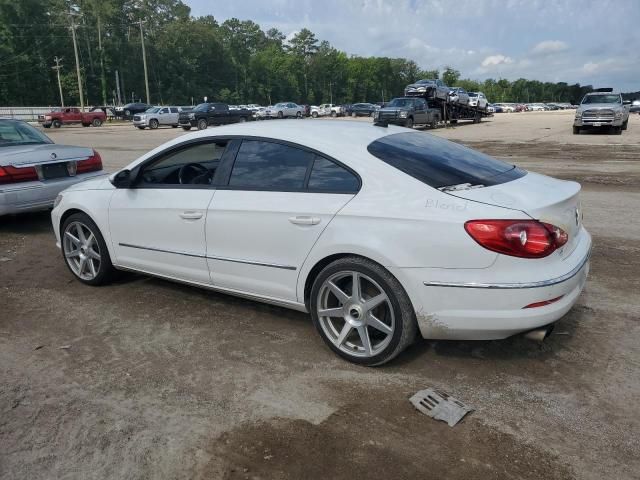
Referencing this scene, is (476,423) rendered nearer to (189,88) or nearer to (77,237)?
(77,237)

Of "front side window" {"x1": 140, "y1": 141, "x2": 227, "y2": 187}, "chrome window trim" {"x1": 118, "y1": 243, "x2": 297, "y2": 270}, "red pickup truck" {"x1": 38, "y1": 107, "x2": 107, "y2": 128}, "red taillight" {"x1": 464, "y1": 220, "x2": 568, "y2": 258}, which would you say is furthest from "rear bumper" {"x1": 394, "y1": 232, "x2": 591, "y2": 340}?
"red pickup truck" {"x1": 38, "y1": 107, "x2": 107, "y2": 128}

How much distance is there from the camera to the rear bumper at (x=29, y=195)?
6.57 metres

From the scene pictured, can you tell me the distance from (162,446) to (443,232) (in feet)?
6.02

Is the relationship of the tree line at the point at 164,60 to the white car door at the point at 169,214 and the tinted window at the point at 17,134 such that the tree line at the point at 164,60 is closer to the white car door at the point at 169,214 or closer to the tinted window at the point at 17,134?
the tinted window at the point at 17,134

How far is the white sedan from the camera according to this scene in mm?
2994

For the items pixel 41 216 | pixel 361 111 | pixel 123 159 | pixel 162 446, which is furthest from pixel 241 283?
pixel 361 111

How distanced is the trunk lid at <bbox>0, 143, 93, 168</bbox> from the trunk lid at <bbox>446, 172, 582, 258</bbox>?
5734mm

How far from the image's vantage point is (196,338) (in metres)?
3.85

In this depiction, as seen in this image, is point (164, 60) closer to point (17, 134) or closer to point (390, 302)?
point (17, 134)

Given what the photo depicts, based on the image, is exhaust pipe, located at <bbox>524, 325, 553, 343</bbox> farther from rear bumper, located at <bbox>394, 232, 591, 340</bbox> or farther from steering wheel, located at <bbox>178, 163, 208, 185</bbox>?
steering wheel, located at <bbox>178, 163, 208, 185</bbox>

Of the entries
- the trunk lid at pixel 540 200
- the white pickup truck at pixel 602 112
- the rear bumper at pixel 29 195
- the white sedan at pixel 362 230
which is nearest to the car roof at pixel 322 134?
the white sedan at pixel 362 230

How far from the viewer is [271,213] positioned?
360cm

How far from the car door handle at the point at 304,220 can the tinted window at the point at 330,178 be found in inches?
8.2

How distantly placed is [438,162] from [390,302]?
992mm
